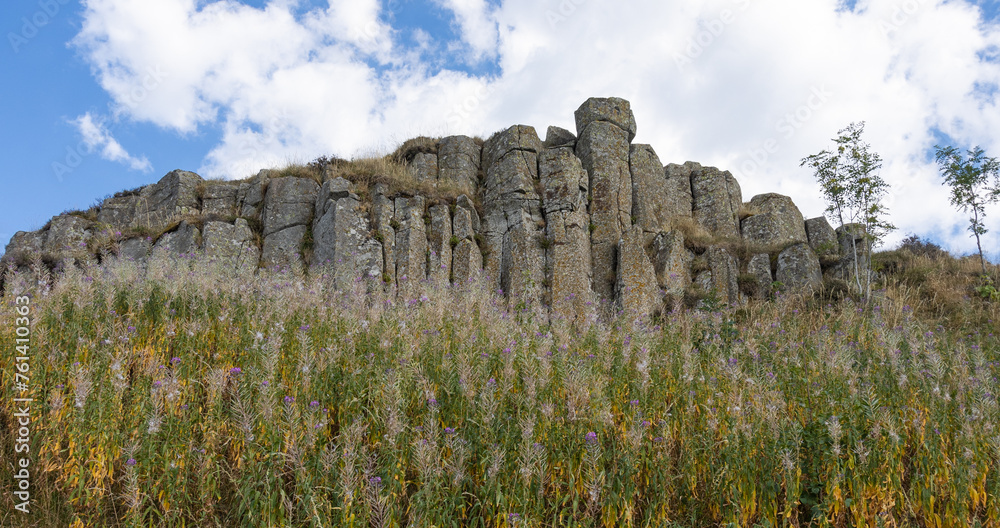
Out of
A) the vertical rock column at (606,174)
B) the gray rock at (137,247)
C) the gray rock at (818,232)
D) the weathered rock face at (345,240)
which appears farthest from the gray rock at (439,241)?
the gray rock at (818,232)

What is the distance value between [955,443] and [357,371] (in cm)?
539

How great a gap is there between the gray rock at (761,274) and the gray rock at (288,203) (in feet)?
45.9

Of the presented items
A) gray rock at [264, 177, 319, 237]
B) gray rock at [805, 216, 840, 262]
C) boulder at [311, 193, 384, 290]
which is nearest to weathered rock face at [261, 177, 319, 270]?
gray rock at [264, 177, 319, 237]

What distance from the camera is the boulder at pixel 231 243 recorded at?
14.0 m

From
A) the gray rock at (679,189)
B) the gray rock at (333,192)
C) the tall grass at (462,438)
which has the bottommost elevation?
the tall grass at (462,438)

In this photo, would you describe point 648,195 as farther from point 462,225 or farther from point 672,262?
point 462,225

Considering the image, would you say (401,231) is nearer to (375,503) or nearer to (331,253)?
(331,253)

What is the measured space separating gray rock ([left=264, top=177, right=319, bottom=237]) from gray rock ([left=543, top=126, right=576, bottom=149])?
28.9 ft

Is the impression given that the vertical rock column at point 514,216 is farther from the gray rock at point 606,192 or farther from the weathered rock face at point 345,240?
the weathered rock face at point 345,240

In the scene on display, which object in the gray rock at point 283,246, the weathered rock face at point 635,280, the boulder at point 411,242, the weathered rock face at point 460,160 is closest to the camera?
the boulder at point 411,242

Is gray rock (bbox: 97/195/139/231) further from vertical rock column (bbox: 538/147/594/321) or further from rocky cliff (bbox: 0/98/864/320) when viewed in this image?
vertical rock column (bbox: 538/147/594/321)

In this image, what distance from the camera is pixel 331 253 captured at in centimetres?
1363

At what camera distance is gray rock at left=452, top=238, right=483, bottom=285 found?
46.6 ft

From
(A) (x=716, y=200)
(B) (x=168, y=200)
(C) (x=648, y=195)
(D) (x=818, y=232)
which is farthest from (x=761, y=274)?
(B) (x=168, y=200)
